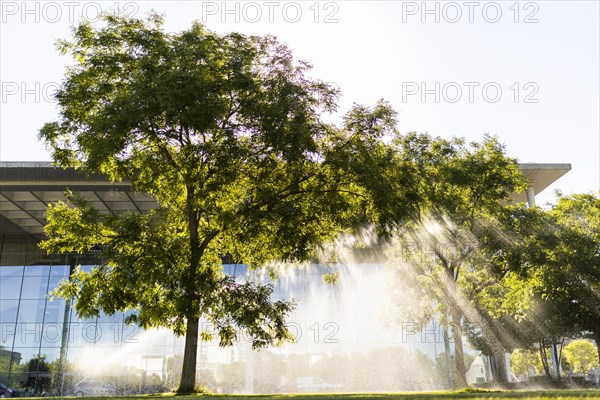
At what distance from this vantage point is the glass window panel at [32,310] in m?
41.6

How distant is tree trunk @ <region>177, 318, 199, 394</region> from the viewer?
18.2 m

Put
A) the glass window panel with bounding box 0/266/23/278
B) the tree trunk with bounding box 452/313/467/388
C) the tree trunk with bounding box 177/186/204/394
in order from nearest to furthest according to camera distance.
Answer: the tree trunk with bounding box 177/186/204/394 < the tree trunk with bounding box 452/313/467/388 < the glass window panel with bounding box 0/266/23/278

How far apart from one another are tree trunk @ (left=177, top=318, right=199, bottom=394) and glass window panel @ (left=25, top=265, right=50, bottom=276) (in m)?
29.3

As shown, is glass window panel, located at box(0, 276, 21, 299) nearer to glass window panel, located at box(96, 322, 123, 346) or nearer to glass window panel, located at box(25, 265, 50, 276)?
glass window panel, located at box(25, 265, 50, 276)

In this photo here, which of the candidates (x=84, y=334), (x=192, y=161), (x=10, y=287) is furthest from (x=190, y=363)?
(x=10, y=287)

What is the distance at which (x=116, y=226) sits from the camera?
17.6 meters

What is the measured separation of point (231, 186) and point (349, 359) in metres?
25.9

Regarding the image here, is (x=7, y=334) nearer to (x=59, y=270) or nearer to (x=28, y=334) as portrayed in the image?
(x=28, y=334)

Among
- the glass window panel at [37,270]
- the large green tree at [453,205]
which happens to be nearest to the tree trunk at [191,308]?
the large green tree at [453,205]

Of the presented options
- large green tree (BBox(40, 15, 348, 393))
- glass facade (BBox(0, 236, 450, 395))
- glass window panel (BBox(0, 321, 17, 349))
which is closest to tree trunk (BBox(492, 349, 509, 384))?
glass facade (BBox(0, 236, 450, 395))

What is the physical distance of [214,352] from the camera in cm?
4041

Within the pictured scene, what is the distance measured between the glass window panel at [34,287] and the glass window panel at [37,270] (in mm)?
329

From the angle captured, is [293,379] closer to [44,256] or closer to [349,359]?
[349,359]

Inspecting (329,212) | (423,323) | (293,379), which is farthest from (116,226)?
(293,379)
